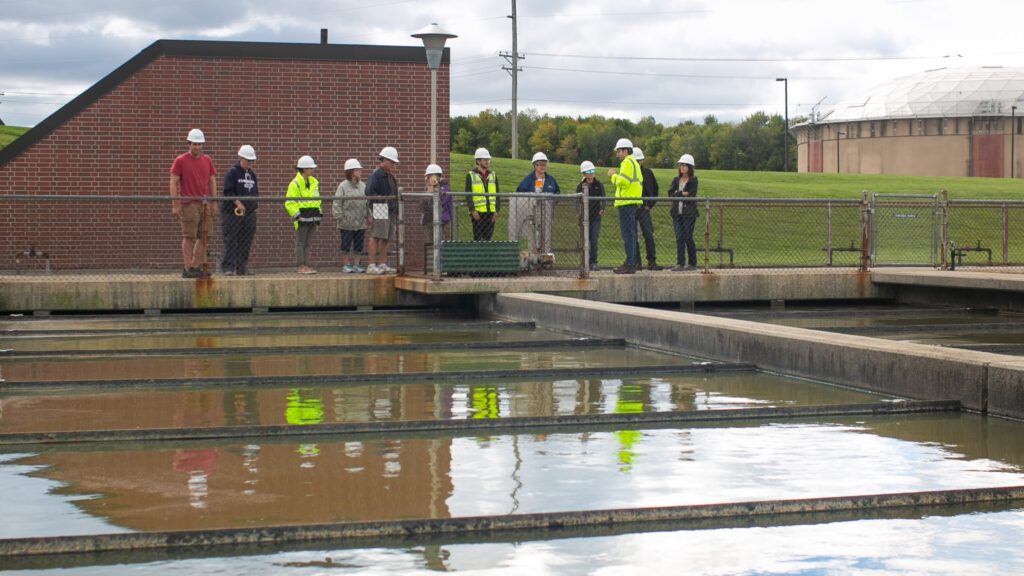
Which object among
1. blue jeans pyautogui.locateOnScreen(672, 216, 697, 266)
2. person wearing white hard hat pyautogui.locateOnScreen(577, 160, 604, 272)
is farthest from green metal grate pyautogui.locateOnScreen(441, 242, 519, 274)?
blue jeans pyautogui.locateOnScreen(672, 216, 697, 266)

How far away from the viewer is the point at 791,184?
54938 millimetres

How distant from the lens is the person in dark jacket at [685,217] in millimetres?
19797

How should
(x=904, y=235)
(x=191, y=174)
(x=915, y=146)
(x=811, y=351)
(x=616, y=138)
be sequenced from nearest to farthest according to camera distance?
(x=811, y=351)
(x=191, y=174)
(x=904, y=235)
(x=915, y=146)
(x=616, y=138)

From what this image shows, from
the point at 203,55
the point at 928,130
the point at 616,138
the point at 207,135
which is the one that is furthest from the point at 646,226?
the point at 616,138

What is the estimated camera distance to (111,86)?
22.9 meters

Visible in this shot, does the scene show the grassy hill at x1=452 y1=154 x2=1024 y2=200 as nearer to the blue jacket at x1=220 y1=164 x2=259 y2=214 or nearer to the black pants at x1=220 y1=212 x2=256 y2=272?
the blue jacket at x1=220 y1=164 x2=259 y2=214

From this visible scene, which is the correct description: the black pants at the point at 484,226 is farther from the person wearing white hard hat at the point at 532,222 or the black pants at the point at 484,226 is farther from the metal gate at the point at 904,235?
the metal gate at the point at 904,235

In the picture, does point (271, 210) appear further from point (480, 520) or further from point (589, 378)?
point (480, 520)

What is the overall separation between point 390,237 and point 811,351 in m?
9.41

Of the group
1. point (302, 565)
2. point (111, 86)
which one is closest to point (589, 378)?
point (302, 565)

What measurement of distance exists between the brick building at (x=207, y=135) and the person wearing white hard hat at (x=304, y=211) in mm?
3593

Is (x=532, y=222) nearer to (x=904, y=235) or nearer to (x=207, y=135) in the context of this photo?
(x=207, y=135)

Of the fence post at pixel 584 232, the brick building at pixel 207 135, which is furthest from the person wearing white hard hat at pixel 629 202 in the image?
the brick building at pixel 207 135

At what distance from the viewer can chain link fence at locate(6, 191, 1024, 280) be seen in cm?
1800
